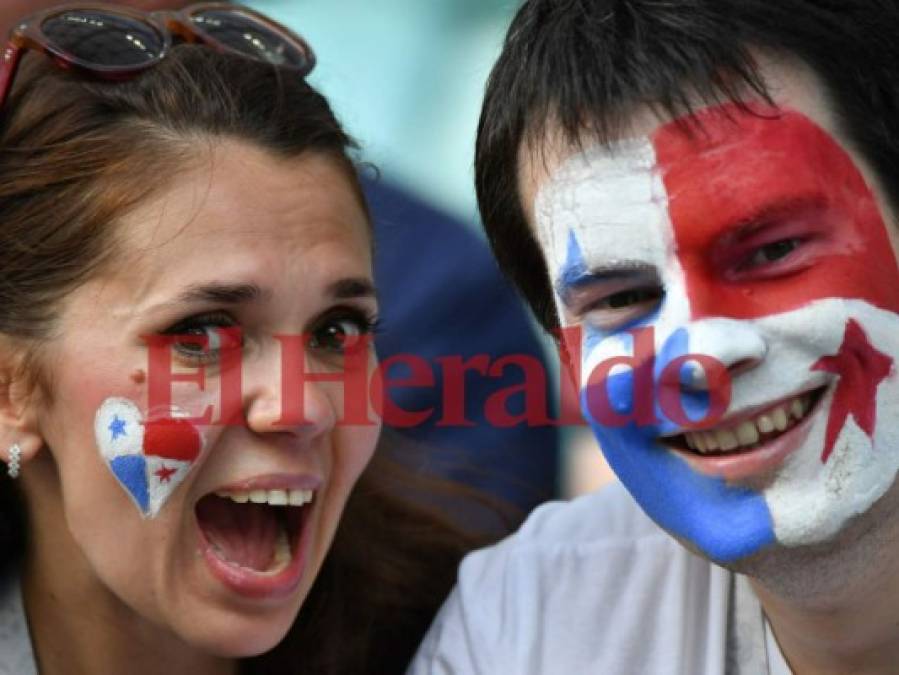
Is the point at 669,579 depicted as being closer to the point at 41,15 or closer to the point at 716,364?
the point at 716,364

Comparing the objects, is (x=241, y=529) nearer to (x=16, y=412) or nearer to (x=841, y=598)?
(x=16, y=412)

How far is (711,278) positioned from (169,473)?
86 centimetres

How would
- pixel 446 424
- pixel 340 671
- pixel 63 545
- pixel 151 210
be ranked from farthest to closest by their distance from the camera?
pixel 446 424 < pixel 340 671 < pixel 63 545 < pixel 151 210

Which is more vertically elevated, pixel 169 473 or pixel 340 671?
pixel 169 473

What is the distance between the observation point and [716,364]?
6.35 feet

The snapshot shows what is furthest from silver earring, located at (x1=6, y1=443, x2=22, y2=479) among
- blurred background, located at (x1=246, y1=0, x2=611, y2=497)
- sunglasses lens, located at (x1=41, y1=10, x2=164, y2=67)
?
blurred background, located at (x1=246, y1=0, x2=611, y2=497)

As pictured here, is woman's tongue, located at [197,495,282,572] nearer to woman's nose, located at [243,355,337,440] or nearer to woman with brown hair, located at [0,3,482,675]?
woman with brown hair, located at [0,3,482,675]

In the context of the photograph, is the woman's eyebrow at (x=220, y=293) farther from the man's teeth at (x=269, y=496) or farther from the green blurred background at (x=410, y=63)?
the green blurred background at (x=410, y=63)

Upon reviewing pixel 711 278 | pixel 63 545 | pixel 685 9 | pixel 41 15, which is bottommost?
pixel 63 545

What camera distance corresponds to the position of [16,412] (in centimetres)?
232

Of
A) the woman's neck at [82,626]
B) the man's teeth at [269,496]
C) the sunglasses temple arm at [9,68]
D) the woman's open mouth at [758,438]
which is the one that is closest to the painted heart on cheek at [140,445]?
the man's teeth at [269,496]

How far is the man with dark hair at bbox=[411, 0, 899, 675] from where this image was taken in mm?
1953

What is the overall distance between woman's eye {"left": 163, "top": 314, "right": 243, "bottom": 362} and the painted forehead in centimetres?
60

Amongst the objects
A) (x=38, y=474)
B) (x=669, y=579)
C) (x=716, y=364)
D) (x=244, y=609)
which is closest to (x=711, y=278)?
(x=716, y=364)
